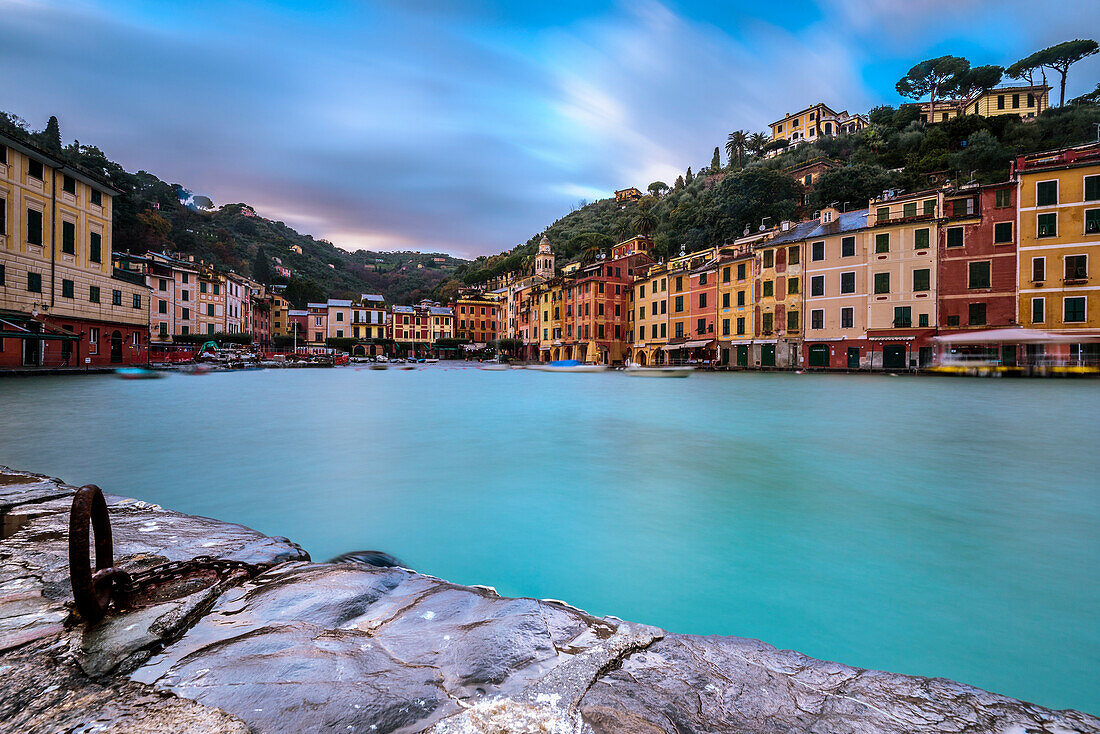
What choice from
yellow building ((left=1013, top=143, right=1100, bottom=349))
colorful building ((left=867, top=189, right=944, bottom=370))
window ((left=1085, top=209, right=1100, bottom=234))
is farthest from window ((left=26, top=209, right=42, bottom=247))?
window ((left=1085, top=209, right=1100, bottom=234))

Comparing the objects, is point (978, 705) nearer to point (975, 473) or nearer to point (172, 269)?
point (975, 473)

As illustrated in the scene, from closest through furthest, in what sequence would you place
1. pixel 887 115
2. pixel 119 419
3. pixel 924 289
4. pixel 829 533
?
pixel 829 533, pixel 119 419, pixel 924 289, pixel 887 115

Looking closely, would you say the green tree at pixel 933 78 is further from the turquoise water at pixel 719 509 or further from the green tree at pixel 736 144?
the turquoise water at pixel 719 509

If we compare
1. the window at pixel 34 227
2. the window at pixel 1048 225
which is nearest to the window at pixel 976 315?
the window at pixel 1048 225

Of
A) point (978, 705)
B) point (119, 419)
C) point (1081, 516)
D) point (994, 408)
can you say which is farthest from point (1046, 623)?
point (119, 419)

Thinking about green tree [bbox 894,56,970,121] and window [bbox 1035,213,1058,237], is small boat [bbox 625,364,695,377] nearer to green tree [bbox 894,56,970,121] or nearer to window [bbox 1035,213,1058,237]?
window [bbox 1035,213,1058,237]

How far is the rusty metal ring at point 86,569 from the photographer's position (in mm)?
1790

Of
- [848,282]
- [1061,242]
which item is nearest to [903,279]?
[848,282]

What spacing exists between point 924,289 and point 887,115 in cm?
5368

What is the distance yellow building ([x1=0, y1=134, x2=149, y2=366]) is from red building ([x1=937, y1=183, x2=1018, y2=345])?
154 feet

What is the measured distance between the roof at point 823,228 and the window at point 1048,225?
A: 813 cm

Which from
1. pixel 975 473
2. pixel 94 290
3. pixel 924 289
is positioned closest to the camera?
pixel 975 473

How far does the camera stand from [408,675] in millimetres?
1625

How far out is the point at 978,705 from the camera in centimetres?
159
